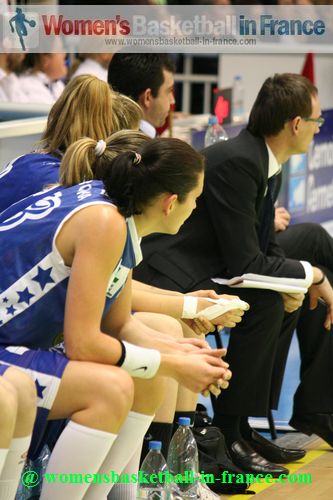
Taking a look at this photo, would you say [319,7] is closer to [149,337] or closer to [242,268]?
[242,268]

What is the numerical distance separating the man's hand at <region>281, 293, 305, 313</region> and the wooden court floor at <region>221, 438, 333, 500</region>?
61cm

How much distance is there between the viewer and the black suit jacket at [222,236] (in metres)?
4.22

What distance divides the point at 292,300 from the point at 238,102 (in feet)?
16.1

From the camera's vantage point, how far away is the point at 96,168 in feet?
10.5

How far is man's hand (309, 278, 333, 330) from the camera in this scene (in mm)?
4480

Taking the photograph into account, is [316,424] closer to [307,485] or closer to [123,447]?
[307,485]

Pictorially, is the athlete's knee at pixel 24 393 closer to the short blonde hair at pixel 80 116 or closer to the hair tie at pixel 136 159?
the hair tie at pixel 136 159

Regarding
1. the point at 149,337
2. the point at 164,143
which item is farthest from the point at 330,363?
the point at 164,143

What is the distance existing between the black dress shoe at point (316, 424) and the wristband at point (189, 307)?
112 cm

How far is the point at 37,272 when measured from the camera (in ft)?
9.59

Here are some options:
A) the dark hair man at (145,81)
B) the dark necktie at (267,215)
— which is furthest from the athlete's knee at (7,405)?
the dark hair man at (145,81)

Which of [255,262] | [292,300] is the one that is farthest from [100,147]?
[292,300]

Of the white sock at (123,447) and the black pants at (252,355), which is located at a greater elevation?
the white sock at (123,447)

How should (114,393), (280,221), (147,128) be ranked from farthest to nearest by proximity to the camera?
(280,221) → (147,128) → (114,393)
